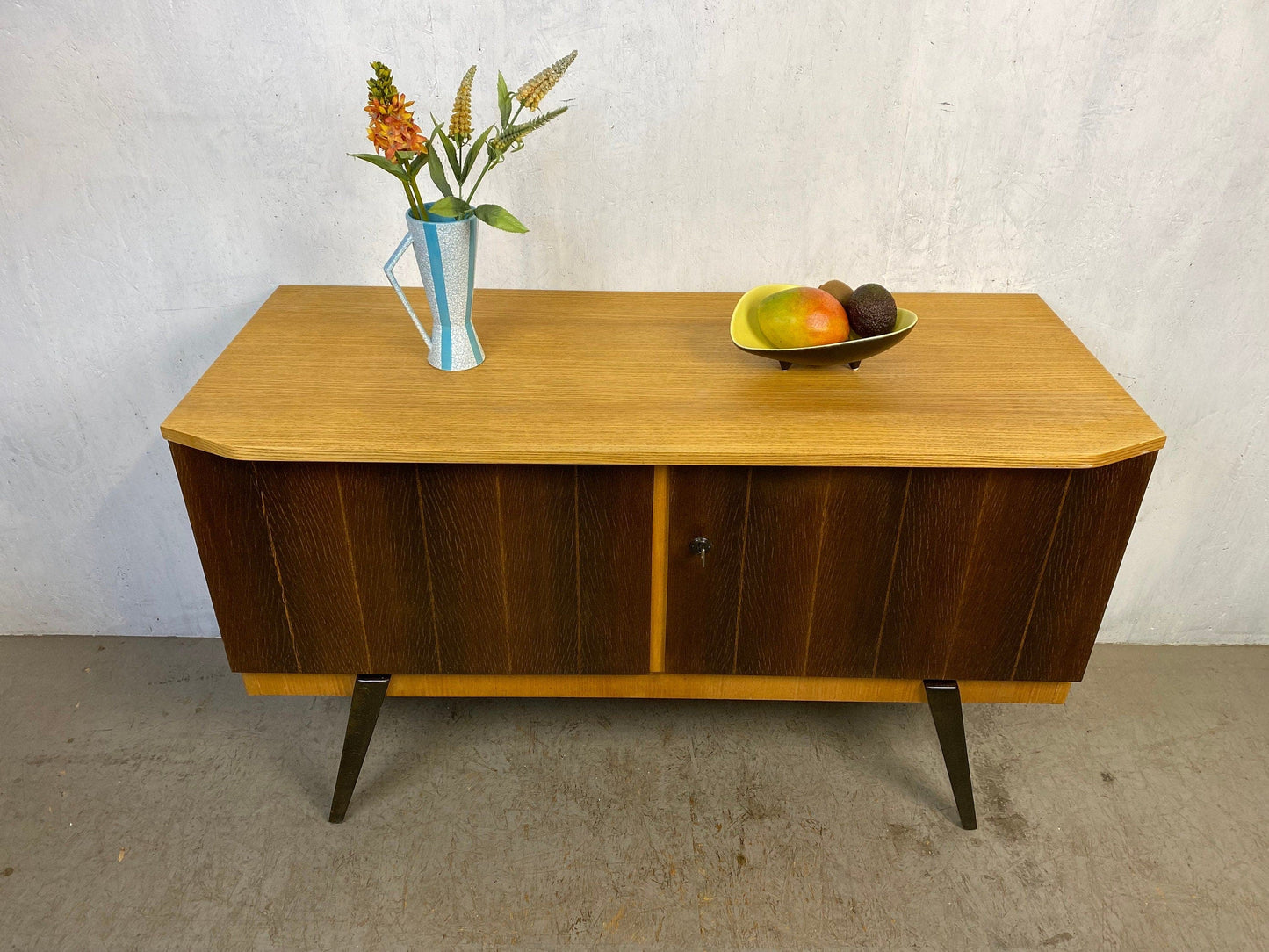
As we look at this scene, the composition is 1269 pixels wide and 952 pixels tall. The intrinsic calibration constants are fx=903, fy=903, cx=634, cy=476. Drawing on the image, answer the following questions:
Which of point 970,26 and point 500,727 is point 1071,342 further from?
point 500,727

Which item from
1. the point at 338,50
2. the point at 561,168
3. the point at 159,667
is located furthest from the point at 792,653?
the point at 159,667

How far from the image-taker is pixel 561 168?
1453mm

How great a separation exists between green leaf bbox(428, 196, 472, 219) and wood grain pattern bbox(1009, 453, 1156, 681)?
0.87m

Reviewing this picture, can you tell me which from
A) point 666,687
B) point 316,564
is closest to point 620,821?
point 666,687

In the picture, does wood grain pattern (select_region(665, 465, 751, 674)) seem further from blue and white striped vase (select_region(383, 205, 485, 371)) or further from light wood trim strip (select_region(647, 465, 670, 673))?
blue and white striped vase (select_region(383, 205, 485, 371))

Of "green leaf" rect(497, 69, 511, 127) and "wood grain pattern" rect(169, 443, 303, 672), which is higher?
"green leaf" rect(497, 69, 511, 127)

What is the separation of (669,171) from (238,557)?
0.88 meters

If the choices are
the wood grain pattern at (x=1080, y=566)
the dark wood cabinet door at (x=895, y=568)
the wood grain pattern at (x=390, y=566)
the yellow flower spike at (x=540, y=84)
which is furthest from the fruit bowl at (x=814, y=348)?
the wood grain pattern at (x=390, y=566)

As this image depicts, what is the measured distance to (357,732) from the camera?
1405mm

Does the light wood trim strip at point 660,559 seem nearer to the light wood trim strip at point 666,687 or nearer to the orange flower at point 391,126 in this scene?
the light wood trim strip at point 666,687

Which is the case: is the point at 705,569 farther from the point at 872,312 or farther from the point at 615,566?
the point at 872,312

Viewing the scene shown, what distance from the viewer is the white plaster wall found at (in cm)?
136

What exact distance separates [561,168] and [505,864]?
1.12 metres

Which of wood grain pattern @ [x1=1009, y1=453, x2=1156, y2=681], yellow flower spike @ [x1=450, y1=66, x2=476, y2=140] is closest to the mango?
wood grain pattern @ [x1=1009, y1=453, x2=1156, y2=681]
